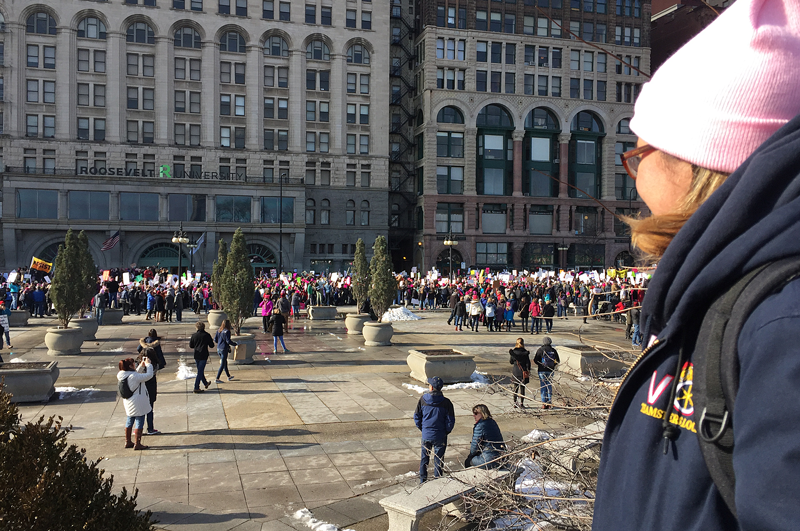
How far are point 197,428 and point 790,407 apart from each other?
41.6 feet

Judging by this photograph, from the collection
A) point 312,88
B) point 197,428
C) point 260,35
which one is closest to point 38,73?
point 260,35

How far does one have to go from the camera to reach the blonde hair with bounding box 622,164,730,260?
3.89 feet

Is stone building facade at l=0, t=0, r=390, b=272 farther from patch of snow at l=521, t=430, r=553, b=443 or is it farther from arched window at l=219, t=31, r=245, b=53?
patch of snow at l=521, t=430, r=553, b=443

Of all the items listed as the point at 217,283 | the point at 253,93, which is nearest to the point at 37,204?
the point at 253,93

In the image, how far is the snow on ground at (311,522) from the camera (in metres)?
7.79

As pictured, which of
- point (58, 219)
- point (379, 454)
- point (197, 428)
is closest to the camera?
point (379, 454)

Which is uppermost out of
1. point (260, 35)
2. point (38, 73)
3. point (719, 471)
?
point (260, 35)

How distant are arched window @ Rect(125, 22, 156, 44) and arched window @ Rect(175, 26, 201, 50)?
7.29 ft

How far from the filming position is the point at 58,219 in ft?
184

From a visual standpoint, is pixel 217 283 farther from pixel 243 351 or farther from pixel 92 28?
pixel 92 28

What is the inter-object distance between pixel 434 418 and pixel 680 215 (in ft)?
26.5

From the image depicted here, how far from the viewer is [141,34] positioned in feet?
194

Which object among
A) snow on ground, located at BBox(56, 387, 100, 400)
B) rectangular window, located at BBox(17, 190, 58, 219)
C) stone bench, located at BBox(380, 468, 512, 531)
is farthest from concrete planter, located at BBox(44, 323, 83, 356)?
rectangular window, located at BBox(17, 190, 58, 219)

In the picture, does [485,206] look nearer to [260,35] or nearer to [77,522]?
[260,35]
